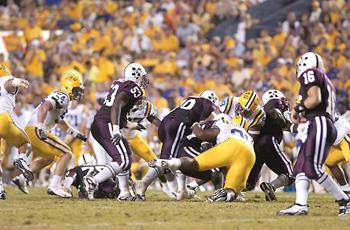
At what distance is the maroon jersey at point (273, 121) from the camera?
11703 mm

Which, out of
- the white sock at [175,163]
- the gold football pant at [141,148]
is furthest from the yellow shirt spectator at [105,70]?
the white sock at [175,163]

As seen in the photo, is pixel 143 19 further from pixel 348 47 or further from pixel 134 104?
pixel 134 104

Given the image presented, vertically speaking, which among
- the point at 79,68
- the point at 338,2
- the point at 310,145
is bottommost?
the point at 310,145

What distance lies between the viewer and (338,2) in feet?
64.2

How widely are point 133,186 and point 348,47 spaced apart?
7922mm

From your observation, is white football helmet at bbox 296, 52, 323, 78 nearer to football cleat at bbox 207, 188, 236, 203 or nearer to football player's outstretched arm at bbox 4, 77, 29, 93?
football cleat at bbox 207, 188, 236, 203

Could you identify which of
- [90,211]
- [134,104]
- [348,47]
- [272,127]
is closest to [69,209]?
[90,211]

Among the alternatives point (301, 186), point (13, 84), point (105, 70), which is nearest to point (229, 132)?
point (301, 186)

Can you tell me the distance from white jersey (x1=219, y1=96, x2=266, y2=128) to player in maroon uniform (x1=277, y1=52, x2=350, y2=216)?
2.60m

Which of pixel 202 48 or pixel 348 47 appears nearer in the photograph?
pixel 348 47

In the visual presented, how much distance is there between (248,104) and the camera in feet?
37.7

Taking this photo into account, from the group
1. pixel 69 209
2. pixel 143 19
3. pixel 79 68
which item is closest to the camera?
pixel 69 209

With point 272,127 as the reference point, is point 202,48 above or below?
above

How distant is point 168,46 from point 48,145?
9.29 metres
